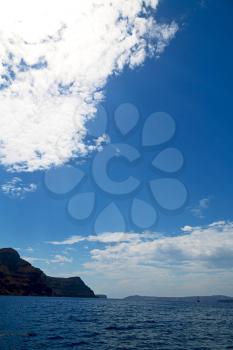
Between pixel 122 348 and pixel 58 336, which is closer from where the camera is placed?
pixel 122 348

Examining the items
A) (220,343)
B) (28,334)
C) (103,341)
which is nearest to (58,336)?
(28,334)

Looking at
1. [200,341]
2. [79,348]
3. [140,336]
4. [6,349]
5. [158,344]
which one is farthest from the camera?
[140,336]

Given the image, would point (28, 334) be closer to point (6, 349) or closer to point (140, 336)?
point (6, 349)

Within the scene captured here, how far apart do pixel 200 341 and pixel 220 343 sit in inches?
107

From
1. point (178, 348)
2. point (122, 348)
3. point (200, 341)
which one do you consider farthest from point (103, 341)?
point (200, 341)

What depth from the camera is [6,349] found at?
35.9m

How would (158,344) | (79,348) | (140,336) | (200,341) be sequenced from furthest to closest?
(140,336) < (200,341) < (158,344) < (79,348)

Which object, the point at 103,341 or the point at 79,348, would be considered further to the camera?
the point at 103,341

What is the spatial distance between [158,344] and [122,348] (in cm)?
638

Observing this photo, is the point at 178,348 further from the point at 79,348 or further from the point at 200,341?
the point at 79,348

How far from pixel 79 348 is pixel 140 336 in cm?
1461

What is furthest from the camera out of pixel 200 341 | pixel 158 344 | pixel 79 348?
pixel 200 341

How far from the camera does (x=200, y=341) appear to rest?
47.4m

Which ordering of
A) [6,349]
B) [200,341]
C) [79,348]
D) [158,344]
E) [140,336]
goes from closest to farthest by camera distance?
[6,349] < [79,348] < [158,344] < [200,341] < [140,336]
